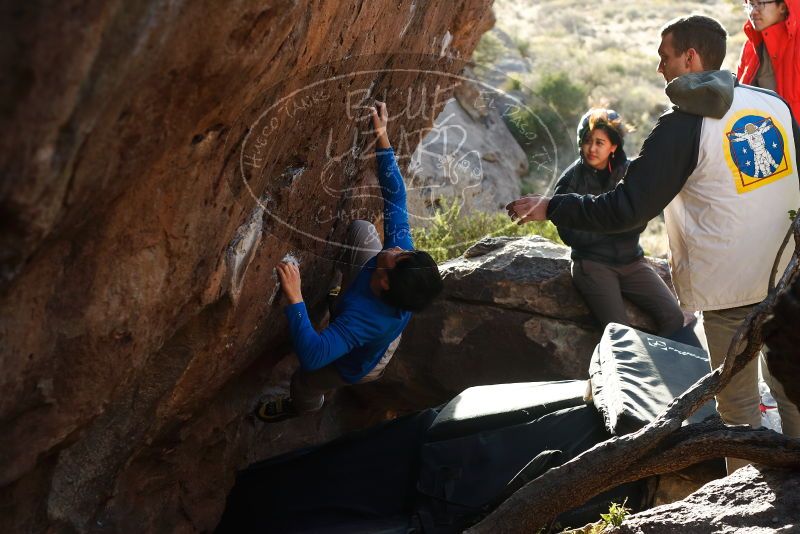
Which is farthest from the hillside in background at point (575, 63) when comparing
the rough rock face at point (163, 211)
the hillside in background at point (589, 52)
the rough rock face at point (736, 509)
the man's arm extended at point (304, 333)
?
the rough rock face at point (736, 509)

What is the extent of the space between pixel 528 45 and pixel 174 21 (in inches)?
837

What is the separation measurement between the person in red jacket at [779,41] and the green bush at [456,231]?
3.44 metres

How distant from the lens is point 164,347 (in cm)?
415

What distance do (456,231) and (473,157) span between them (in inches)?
94.4

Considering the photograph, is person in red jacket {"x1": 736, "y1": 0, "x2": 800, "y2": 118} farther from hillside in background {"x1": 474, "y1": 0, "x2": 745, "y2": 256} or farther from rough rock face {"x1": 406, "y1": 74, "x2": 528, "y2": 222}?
rough rock face {"x1": 406, "y1": 74, "x2": 528, "y2": 222}

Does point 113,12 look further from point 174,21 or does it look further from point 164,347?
point 164,347

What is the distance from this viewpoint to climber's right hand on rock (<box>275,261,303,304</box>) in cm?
450

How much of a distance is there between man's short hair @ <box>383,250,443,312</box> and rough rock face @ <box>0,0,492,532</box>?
514 millimetres

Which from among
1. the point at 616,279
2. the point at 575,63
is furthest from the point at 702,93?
the point at 575,63

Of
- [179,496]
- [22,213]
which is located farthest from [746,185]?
[179,496]

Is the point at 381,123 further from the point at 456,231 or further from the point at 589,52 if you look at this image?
the point at 589,52

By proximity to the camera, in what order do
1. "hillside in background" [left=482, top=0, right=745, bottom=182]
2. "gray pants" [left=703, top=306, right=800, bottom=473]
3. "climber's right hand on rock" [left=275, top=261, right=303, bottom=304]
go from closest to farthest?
1. "gray pants" [left=703, top=306, right=800, bottom=473]
2. "climber's right hand on rock" [left=275, top=261, right=303, bottom=304]
3. "hillside in background" [left=482, top=0, right=745, bottom=182]

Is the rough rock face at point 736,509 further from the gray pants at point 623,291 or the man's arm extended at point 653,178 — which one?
the gray pants at point 623,291

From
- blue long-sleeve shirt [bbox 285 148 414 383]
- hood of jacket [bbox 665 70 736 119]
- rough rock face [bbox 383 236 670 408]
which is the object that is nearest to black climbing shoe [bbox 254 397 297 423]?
blue long-sleeve shirt [bbox 285 148 414 383]
